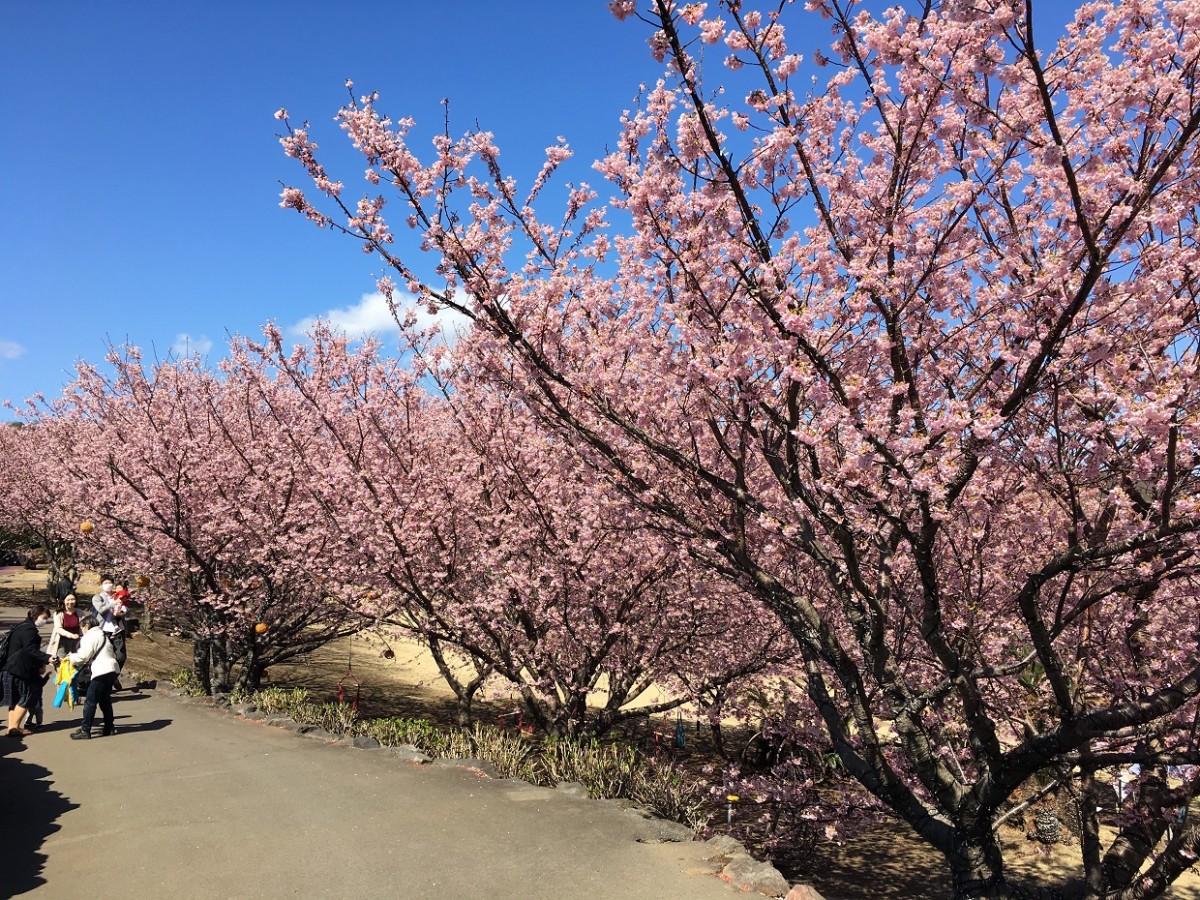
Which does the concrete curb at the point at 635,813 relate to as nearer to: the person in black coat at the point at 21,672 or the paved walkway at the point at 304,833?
the paved walkway at the point at 304,833

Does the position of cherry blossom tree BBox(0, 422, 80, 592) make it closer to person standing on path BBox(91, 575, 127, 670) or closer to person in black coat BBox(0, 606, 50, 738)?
person standing on path BBox(91, 575, 127, 670)

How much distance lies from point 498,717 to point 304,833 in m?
8.62

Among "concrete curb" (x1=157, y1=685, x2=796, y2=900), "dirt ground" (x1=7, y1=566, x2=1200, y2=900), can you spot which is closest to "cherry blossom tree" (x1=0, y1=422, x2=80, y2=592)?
"dirt ground" (x1=7, y1=566, x2=1200, y2=900)

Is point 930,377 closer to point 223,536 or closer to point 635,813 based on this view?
point 635,813

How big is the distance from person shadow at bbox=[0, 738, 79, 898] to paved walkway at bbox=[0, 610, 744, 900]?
2 centimetres

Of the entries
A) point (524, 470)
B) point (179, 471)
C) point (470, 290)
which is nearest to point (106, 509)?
point (179, 471)

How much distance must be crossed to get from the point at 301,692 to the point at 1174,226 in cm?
1428

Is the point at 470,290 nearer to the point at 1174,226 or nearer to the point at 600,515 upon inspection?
the point at 600,515

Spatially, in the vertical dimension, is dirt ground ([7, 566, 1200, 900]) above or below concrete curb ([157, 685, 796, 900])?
below

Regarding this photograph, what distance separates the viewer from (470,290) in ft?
18.2

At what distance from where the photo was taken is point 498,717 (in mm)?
15375

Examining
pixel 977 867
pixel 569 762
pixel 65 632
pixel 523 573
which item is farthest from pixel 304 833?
pixel 65 632

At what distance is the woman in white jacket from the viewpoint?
1077 centimetres

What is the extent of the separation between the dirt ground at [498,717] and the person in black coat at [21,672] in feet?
19.1
